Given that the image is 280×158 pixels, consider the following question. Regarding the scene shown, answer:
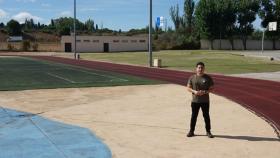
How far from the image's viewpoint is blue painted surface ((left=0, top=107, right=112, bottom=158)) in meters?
8.78

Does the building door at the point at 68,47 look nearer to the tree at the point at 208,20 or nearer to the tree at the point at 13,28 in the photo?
the tree at the point at 208,20

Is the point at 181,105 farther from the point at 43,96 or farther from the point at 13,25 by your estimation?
the point at 13,25

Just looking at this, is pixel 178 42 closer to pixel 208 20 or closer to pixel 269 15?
pixel 208 20

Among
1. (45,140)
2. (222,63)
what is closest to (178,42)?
(222,63)

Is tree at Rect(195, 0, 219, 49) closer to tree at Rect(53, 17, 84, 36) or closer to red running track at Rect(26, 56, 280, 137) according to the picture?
tree at Rect(53, 17, 84, 36)

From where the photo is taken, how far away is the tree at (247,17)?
103m

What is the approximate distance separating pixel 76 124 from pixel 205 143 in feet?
12.1

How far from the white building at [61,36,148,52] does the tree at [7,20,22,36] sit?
2465 inches

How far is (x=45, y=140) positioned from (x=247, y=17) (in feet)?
319

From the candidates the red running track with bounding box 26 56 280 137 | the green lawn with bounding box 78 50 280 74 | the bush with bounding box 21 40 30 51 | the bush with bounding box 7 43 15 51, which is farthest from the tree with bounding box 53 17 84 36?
the red running track with bounding box 26 56 280 137

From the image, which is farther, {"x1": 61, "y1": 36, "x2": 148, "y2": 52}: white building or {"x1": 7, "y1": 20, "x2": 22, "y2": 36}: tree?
{"x1": 7, "y1": 20, "x2": 22, "y2": 36}: tree

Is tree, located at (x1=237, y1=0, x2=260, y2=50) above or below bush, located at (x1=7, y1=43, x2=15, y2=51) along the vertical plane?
above

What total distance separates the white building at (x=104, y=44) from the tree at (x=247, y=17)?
20.3 m

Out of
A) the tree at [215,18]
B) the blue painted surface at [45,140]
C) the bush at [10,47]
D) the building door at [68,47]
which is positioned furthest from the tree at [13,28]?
the blue painted surface at [45,140]
